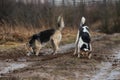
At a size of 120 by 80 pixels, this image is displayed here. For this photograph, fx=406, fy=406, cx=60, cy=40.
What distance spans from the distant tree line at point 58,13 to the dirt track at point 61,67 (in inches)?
443

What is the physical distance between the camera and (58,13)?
31.1 metres

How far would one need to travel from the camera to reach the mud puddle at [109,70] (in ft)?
37.6

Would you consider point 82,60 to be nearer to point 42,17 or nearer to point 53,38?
point 53,38

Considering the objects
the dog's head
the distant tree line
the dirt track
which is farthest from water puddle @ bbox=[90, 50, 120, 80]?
the distant tree line

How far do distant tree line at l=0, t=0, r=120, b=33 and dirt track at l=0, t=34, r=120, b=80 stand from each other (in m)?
11.2

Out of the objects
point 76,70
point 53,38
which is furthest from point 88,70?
point 53,38

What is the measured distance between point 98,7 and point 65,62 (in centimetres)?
2299

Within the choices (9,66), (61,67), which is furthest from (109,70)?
(9,66)

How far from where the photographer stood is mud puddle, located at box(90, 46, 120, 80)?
37.6 ft

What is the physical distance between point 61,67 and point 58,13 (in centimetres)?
1854

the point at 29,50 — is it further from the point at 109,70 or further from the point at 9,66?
the point at 109,70

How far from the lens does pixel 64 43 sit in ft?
73.5

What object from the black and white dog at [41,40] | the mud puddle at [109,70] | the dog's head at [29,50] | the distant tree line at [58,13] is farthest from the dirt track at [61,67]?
the distant tree line at [58,13]

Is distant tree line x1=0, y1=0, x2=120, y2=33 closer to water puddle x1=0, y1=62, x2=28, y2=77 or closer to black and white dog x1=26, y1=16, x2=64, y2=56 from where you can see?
black and white dog x1=26, y1=16, x2=64, y2=56
